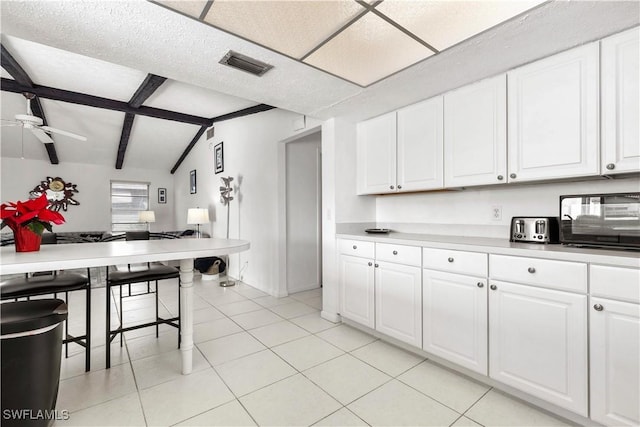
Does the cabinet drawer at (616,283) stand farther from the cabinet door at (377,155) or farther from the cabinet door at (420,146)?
the cabinet door at (377,155)

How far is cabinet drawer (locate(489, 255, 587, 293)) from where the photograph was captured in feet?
4.97

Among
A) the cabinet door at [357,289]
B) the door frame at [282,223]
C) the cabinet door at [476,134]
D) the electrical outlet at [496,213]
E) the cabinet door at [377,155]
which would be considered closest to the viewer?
the cabinet door at [476,134]

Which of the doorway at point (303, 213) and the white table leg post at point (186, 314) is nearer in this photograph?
the white table leg post at point (186, 314)

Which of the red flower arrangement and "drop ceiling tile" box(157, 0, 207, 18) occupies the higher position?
"drop ceiling tile" box(157, 0, 207, 18)

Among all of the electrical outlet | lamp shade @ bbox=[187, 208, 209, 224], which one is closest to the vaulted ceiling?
the electrical outlet

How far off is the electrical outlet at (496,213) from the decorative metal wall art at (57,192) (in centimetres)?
900

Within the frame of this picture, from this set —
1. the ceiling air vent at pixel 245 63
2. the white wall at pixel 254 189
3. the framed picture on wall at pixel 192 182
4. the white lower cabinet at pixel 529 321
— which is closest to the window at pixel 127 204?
the framed picture on wall at pixel 192 182

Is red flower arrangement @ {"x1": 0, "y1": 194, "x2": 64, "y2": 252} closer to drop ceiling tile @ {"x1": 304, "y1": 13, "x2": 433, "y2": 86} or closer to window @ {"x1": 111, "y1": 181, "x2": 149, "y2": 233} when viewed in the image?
drop ceiling tile @ {"x1": 304, "y1": 13, "x2": 433, "y2": 86}

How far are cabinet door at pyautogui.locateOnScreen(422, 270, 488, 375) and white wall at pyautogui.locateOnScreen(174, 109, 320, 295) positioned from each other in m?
2.20

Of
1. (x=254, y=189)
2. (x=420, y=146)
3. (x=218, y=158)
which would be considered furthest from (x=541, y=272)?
(x=218, y=158)

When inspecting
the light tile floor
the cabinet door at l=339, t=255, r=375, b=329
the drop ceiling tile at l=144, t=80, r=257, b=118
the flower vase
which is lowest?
the light tile floor

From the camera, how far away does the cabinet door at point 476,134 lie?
6.73ft

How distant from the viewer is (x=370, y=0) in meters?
1.44

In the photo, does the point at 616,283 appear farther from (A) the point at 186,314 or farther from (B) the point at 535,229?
(A) the point at 186,314
